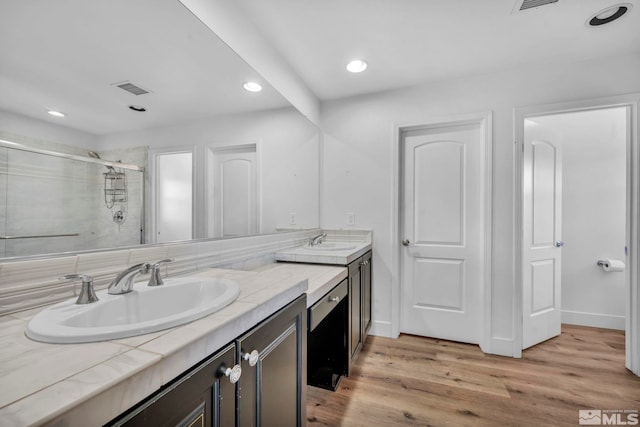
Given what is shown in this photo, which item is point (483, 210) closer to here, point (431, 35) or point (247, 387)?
point (431, 35)

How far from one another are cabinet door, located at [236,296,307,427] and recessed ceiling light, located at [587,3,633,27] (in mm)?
2332

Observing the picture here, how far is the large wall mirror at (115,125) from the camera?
768 millimetres

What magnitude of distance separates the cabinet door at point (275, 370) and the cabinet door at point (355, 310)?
77cm

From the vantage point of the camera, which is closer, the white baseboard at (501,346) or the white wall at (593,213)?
the white baseboard at (501,346)

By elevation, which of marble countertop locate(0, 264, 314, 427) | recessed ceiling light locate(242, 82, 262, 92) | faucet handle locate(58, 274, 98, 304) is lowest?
marble countertop locate(0, 264, 314, 427)

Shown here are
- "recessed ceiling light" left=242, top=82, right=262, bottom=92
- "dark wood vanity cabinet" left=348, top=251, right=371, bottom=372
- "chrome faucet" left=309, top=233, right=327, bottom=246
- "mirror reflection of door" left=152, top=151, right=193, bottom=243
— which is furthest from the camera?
"chrome faucet" left=309, top=233, right=327, bottom=246

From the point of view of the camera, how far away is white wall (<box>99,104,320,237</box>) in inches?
48.0

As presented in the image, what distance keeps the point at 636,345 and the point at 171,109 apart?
A: 324cm

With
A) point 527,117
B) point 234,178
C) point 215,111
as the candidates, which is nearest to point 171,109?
point 215,111

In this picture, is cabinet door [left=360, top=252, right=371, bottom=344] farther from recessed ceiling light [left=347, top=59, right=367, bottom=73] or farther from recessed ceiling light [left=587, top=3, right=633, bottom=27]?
recessed ceiling light [left=587, top=3, right=633, bottom=27]

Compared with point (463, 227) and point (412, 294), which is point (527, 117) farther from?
point (412, 294)

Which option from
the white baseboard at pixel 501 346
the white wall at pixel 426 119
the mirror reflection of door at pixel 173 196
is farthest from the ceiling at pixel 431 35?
the white baseboard at pixel 501 346

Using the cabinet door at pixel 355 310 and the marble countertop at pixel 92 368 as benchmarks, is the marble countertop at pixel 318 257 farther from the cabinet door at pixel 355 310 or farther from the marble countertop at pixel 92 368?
the marble countertop at pixel 92 368

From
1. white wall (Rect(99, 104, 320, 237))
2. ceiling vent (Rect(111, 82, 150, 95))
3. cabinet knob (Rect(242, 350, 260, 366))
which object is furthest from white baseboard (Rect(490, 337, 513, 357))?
ceiling vent (Rect(111, 82, 150, 95))
